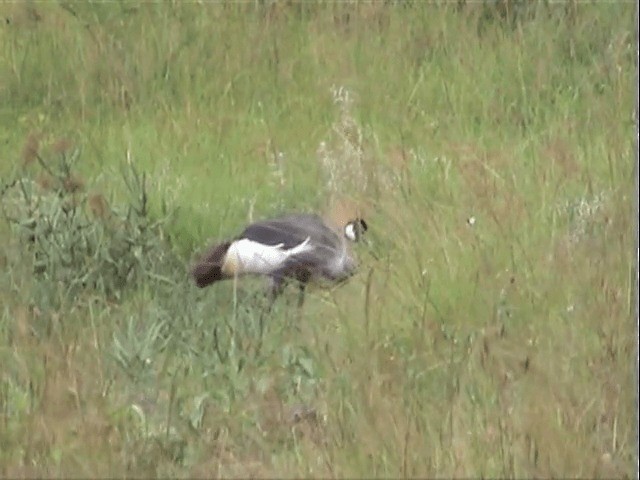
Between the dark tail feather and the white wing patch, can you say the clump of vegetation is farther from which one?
the white wing patch

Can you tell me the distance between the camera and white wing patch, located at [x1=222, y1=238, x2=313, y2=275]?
5.07 meters

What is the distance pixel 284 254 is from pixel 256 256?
3.5 inches

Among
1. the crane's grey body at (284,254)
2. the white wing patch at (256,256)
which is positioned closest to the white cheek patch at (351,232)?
the crane's grey body at (284,254)

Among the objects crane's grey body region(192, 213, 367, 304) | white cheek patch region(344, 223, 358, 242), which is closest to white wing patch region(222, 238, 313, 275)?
crane's grey body region(192, 213, 367, 304)

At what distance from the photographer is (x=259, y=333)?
14.8 ft

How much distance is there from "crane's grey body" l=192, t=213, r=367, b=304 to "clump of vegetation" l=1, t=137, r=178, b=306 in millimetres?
178

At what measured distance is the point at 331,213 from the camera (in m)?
5.36

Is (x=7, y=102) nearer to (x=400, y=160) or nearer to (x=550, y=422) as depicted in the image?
(x=400, y=160)

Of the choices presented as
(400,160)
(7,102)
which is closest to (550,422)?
(400,160)

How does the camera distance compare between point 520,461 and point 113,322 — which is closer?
point 520,461

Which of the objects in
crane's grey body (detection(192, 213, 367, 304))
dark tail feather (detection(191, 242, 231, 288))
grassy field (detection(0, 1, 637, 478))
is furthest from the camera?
dark tail feather (detection(191, 242, 231, 288))

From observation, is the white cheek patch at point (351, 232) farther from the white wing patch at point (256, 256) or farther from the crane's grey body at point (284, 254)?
the white wing patch at point (256, 256)

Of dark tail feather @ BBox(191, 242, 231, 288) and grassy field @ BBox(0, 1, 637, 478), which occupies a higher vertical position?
grassy field @ BBox(0, 1, 637, 478)

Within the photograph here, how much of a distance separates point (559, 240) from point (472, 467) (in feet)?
3.81
